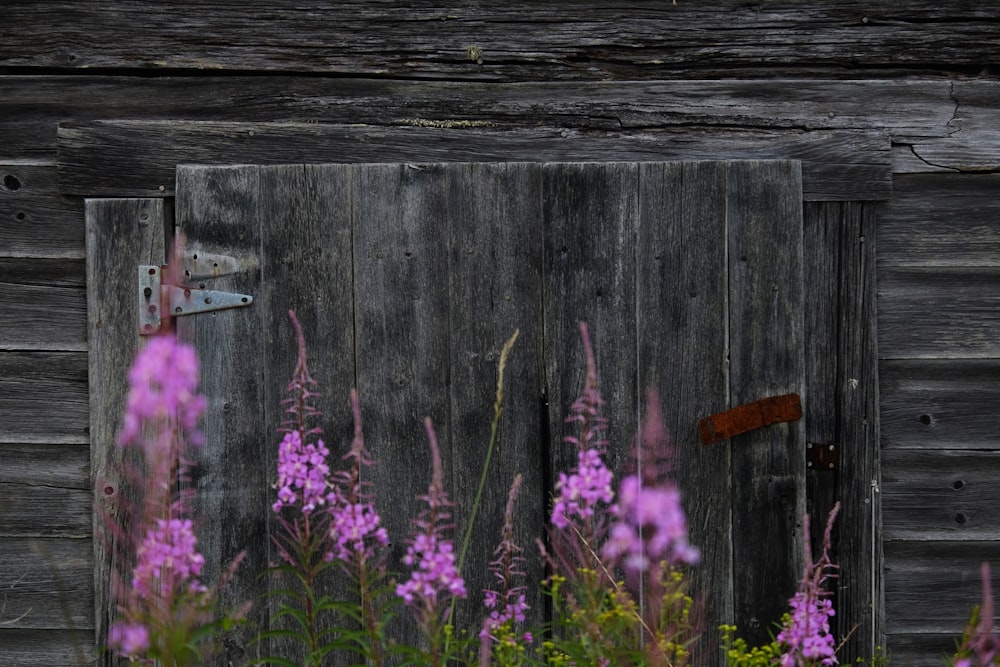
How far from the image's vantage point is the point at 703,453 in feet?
8.42

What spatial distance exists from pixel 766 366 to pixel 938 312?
586 millimetres

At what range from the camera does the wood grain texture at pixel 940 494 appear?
2.70 meters

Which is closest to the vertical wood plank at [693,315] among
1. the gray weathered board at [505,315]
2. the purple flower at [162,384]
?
the gray weathered board at [505,315]

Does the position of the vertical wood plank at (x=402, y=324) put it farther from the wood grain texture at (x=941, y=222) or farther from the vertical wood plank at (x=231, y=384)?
the wood grain texture at (x=941, y=222)

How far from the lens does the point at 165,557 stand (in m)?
1.40

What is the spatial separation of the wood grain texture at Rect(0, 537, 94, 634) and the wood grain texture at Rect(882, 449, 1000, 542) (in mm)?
2338

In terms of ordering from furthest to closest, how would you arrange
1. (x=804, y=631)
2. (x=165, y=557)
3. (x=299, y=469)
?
(x=299, y=469) → (x=804, y=631) → (x=165, y=557)

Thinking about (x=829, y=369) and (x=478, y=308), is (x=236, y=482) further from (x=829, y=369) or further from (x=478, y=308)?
(x=829, y=369)

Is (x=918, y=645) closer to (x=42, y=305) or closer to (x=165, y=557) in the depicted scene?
(x=165, y=557)

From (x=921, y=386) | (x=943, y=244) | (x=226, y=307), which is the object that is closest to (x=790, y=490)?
(x=921, y=386)

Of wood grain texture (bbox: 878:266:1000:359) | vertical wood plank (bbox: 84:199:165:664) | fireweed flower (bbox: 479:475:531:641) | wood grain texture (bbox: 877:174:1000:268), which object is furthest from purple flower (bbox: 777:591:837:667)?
vertical wood plank (bbox: 84:199:165:664)

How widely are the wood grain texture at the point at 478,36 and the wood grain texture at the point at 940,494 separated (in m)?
1.15

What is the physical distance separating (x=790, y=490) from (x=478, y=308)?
39.2 inches

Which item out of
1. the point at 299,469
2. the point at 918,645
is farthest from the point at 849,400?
the point at 299,469
